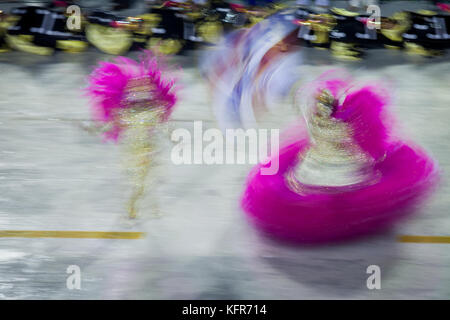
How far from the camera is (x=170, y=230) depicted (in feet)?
9.38

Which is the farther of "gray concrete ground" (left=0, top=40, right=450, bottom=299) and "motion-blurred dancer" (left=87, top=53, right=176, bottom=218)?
"motion-blurred dancer" (left=87, top=53, right=176, bottom=218)

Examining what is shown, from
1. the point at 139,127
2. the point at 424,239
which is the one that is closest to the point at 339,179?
the point at 424,239

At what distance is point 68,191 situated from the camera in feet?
10.0

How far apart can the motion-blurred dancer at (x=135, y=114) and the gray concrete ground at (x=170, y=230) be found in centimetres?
11

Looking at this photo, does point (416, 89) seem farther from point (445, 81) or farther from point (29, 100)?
point (29, 100)

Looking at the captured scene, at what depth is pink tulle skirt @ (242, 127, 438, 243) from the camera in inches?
109

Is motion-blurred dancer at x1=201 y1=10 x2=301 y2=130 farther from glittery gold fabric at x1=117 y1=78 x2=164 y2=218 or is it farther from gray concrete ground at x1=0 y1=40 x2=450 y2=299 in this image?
glittery gold fabric at x1=117 y1=78 x2=164 y2=218

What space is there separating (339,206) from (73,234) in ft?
4.66

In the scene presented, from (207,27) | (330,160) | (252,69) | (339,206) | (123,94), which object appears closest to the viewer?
(339,206)

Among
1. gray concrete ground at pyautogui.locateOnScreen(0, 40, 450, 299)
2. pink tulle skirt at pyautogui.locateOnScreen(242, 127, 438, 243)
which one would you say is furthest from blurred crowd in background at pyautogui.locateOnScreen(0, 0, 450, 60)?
pink tulle skirt at pyautogui.locateOnScreen(242, 127, 438, 243)

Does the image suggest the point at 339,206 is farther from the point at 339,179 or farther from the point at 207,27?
the point at 207,27

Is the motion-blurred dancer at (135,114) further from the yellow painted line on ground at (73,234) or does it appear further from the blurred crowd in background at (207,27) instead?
the blurred crowd in background at (207,27)

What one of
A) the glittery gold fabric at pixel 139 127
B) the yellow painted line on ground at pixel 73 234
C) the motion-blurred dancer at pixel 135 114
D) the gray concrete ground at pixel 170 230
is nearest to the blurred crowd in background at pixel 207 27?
the gray concrete ground at pixel 170 230

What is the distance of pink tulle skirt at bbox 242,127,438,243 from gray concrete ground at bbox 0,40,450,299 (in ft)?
0.23
